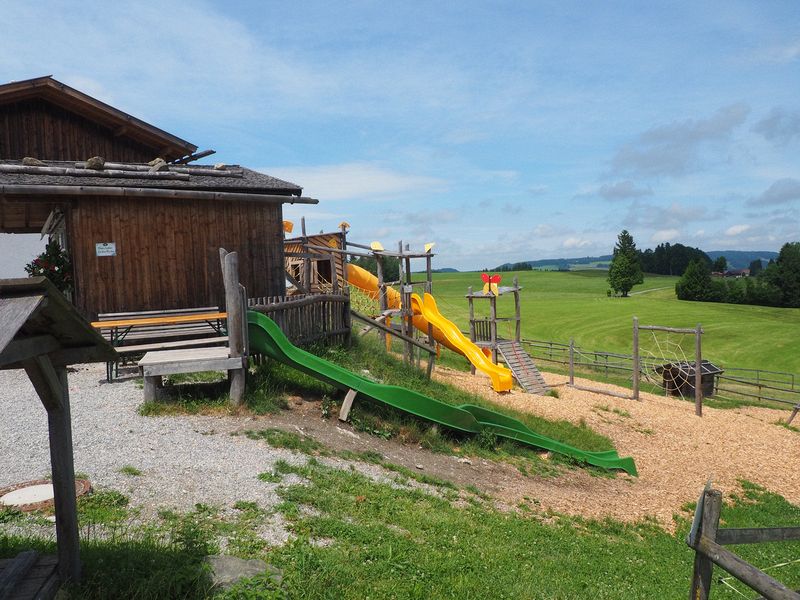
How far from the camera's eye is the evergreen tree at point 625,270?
93688mm

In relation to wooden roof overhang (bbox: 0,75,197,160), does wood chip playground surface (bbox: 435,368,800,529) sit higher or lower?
lower

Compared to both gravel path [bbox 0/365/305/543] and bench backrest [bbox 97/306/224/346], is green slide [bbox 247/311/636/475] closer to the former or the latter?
gravel path [bbox 0/365/305/543]

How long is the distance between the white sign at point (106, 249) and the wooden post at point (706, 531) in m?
12.5

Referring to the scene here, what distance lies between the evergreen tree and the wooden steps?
315ft

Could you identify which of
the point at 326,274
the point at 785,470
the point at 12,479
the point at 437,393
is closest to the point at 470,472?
the point at 437,393

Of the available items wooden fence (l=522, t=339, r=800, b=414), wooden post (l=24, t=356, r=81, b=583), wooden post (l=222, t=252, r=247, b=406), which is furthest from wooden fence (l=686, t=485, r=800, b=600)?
wooden fence (l=522, t=339, r=800, b=414)

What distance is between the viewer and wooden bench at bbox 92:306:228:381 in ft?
37.3

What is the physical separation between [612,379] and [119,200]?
2246 centimetres

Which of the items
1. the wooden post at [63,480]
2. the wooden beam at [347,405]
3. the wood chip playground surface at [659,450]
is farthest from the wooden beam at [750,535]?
the wooden beam at [347,405]

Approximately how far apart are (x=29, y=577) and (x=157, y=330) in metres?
9.00

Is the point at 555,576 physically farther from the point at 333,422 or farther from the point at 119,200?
the point at 119,200

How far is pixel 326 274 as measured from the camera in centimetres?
2602

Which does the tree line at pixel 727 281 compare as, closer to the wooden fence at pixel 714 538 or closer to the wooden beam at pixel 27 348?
the wooden fence at pixel 714 538

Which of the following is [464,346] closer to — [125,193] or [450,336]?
[450,336]
